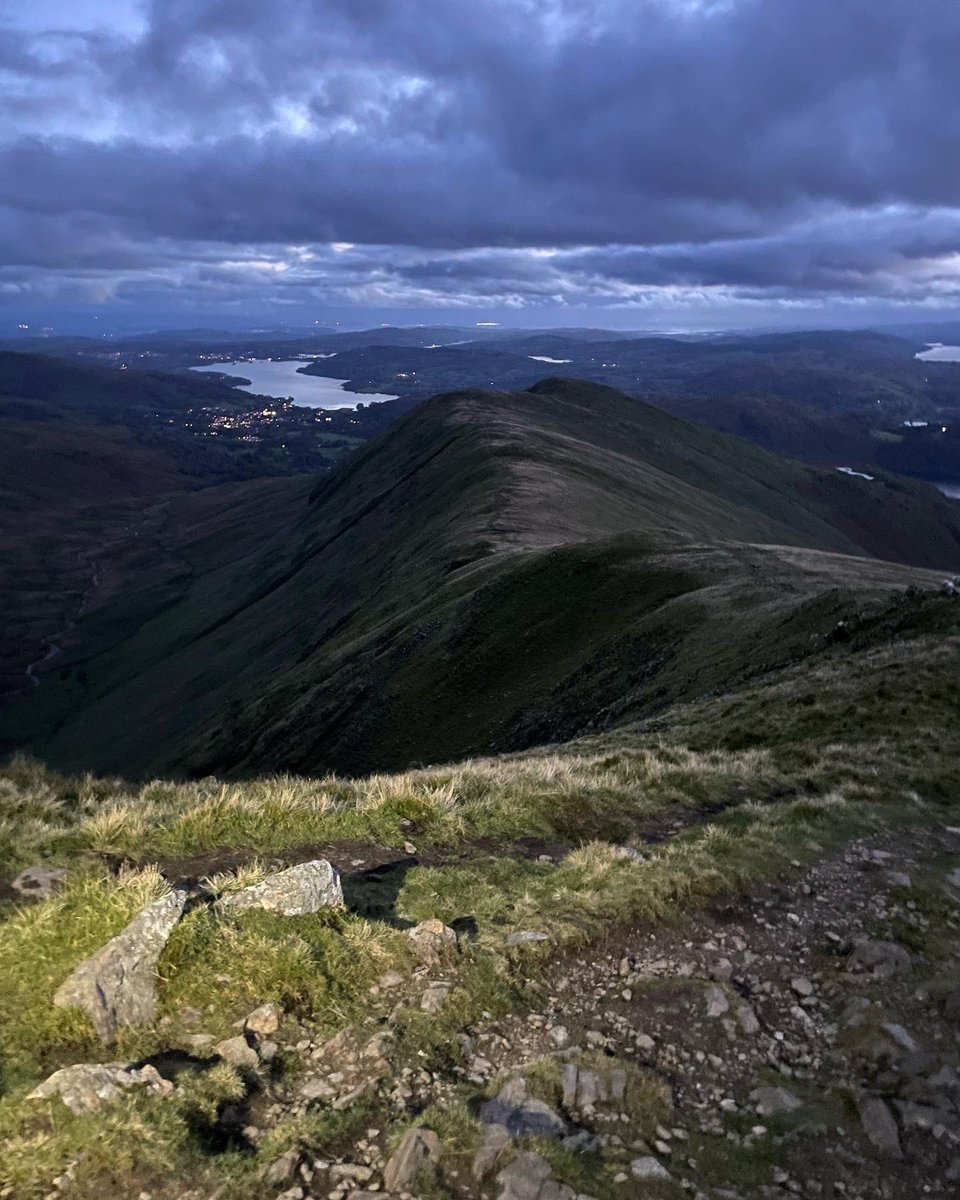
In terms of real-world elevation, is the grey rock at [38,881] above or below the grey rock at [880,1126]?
above

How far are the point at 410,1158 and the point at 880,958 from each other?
6254 mm

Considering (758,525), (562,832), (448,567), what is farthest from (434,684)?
(758,525)

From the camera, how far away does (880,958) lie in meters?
9.09

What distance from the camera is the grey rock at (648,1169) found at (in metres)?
5.72

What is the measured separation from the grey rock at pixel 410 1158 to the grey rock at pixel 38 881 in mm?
4737

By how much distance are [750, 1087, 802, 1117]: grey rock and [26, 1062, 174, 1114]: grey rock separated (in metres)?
4.91

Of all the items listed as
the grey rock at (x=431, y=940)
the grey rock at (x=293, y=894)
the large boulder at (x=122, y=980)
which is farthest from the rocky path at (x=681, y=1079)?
the large boulder at (x=122, y=980)

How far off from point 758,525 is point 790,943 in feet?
454

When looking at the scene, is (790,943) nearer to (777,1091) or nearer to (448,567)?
(777,1091)

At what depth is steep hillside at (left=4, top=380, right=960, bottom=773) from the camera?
43.7 meters

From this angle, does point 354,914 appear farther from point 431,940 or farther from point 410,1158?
point 410,1158

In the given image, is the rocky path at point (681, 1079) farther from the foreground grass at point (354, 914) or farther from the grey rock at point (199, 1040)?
the grey rock at point (199, 1040)

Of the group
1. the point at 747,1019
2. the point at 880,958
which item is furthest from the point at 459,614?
the point at 747,1019

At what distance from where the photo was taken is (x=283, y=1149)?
571 cm
